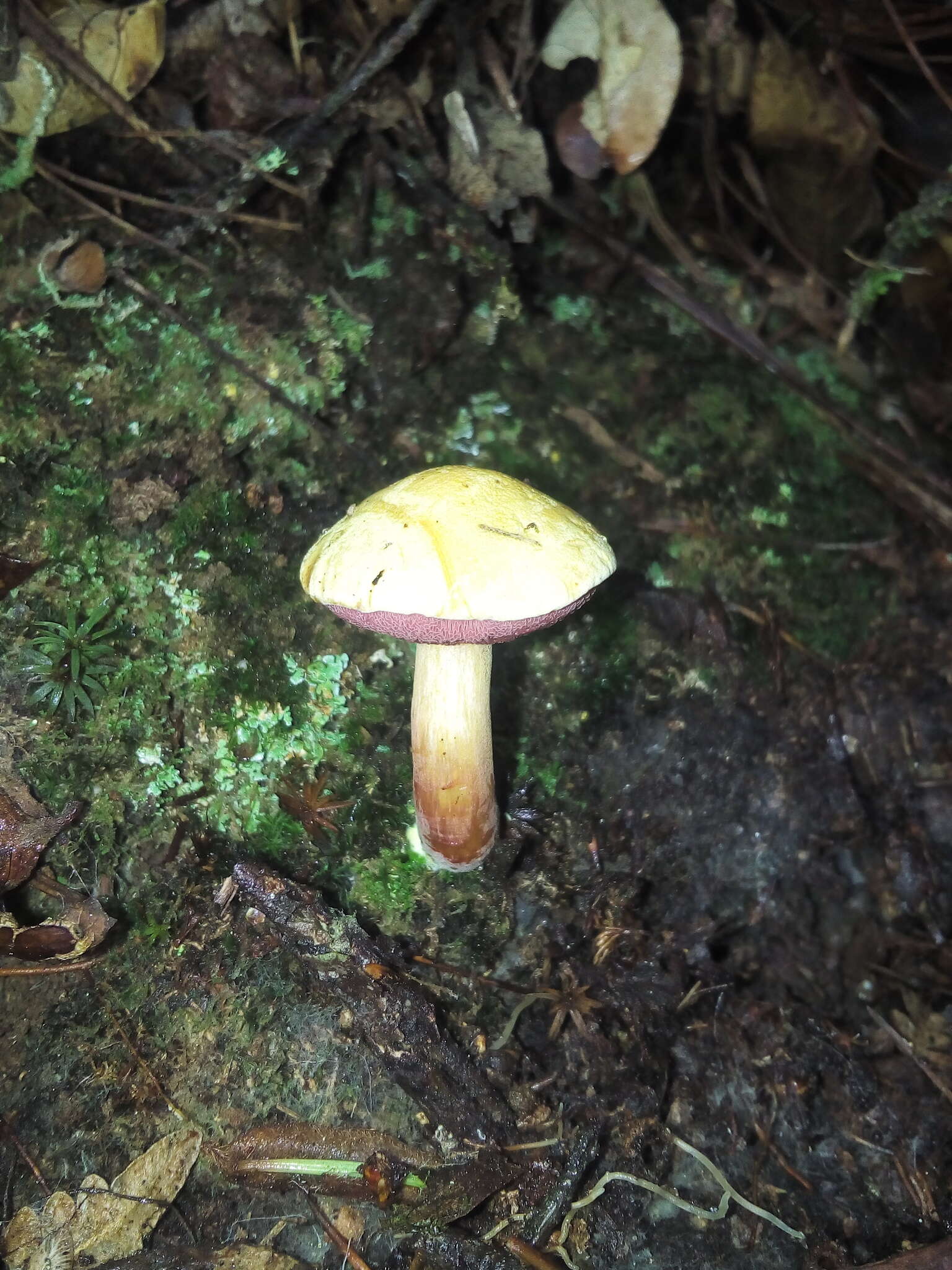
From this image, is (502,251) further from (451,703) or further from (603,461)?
(451,703)

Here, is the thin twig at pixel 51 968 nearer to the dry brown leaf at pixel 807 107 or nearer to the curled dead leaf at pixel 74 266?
the curled dead leaf at pixel 74 266

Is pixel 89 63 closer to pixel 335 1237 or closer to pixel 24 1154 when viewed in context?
pixel 24 1154

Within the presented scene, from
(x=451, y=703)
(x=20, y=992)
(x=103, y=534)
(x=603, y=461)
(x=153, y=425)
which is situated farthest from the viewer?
(x=603, y=461)

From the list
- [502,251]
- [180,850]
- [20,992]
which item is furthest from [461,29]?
[20,992]

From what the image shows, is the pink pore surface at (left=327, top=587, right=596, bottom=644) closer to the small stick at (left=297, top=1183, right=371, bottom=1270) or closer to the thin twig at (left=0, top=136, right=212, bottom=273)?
the small stick at (left=297, top=1183, right=371, bottom=1270)

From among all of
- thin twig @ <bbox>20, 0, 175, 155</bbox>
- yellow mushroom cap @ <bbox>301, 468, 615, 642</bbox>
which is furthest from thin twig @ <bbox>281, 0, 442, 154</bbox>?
yellow mushroom cap @ <bbox>301, 468, 615, 642</bbox>

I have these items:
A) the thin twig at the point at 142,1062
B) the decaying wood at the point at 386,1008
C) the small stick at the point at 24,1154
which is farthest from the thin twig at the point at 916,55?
the small stick at the point at 24,1154
